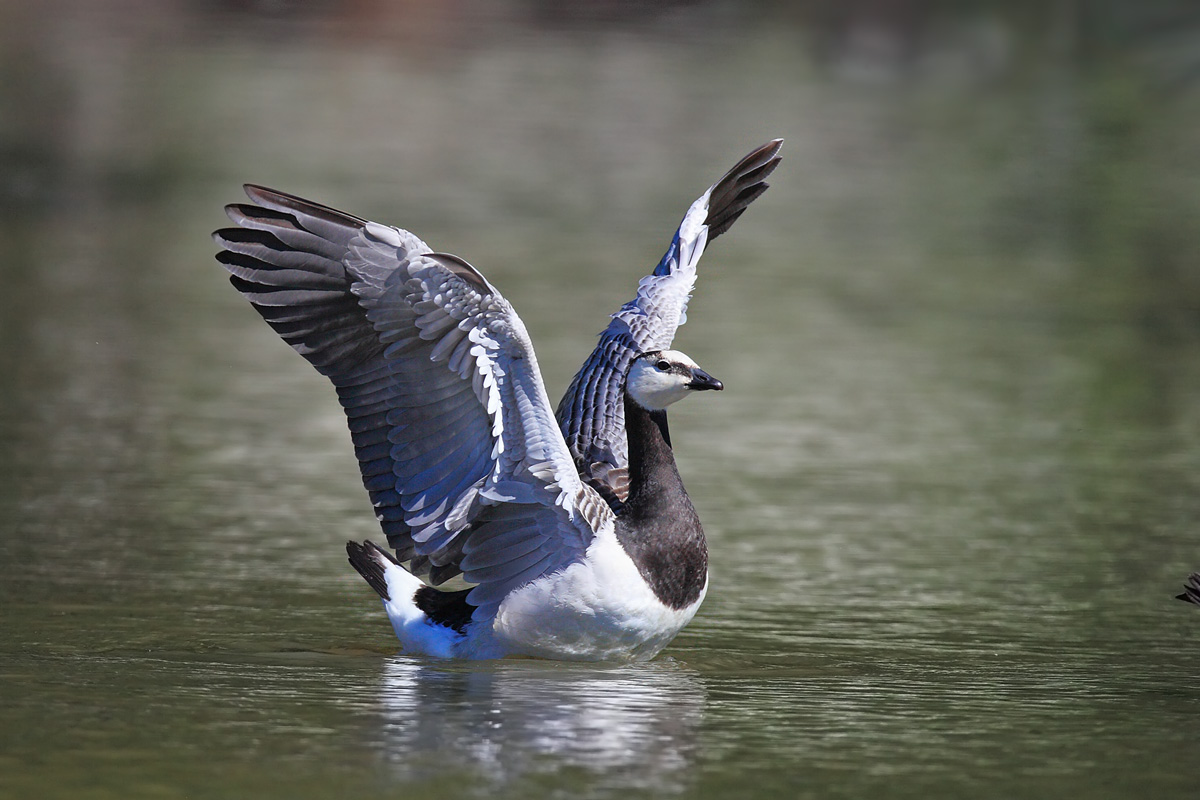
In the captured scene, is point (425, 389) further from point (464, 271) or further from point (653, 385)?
point (653, 385)

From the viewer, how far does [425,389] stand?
8.16 meters

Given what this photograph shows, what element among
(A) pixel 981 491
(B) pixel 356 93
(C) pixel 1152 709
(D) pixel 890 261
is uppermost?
(B) pixel 356 93

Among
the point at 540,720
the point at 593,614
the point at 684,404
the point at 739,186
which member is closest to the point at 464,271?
the point at 593,614

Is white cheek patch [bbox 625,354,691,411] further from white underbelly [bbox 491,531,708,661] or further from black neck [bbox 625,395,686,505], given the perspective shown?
white underbelly [bbox 491,531,708,661]

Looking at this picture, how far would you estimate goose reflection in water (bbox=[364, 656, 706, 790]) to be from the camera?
21.1 feet

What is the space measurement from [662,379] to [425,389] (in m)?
1.06

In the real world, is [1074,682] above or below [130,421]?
below

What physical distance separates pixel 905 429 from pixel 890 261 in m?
7.60

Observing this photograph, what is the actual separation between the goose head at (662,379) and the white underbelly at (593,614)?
2.30ft

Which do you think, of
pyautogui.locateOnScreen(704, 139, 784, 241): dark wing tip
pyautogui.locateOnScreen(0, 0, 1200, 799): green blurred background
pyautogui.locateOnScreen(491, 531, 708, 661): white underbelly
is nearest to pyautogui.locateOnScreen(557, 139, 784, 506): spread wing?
pyautogui.locateOnScreen(704, 139, 784, 241): dark wing tip

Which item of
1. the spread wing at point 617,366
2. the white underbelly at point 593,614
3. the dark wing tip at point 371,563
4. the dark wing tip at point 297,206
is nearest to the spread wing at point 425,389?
the dark wing tip at point 297,206

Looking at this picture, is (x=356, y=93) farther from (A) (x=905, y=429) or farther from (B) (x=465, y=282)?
(B) (x=465, y=282)

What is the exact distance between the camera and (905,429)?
13.5 metres

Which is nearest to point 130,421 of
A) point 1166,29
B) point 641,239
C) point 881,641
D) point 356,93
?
point 881,641
